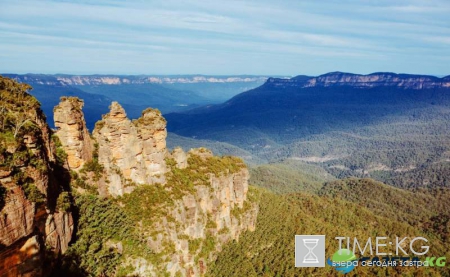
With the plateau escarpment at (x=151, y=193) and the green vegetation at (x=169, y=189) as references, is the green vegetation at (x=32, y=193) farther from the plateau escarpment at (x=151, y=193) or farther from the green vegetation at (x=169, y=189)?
the green vegetation at (x=169, y=189)

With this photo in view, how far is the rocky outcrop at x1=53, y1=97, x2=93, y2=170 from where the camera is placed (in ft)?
109

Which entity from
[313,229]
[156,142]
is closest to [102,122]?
[156,142]

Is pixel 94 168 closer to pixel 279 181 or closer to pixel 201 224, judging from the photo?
pixel 201 224

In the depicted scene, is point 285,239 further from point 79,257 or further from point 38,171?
point 38,171

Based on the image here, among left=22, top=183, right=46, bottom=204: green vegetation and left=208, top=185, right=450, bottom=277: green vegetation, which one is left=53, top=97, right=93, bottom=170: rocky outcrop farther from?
left=208, top=185, right=450, bottom=277: green vegetation

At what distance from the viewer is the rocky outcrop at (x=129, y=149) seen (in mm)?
37938

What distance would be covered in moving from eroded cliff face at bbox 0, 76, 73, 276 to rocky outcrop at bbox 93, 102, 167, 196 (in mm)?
11256

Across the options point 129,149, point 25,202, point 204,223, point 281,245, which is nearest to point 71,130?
point 129,149

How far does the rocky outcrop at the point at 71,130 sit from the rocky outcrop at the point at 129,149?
294 centimetres

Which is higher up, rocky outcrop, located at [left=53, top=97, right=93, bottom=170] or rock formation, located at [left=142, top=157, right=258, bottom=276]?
rocky outcrop, located at [left=53, top=97, right=93, bottom=170]

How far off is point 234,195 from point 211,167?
25.3ft

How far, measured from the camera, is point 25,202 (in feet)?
63.2

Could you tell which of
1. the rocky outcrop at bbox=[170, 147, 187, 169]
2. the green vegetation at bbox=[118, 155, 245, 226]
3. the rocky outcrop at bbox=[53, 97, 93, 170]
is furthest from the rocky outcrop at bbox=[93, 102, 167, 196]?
the rocky outcrop at bbox=[53, 97, 93, 170]

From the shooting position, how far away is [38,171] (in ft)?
70.1
